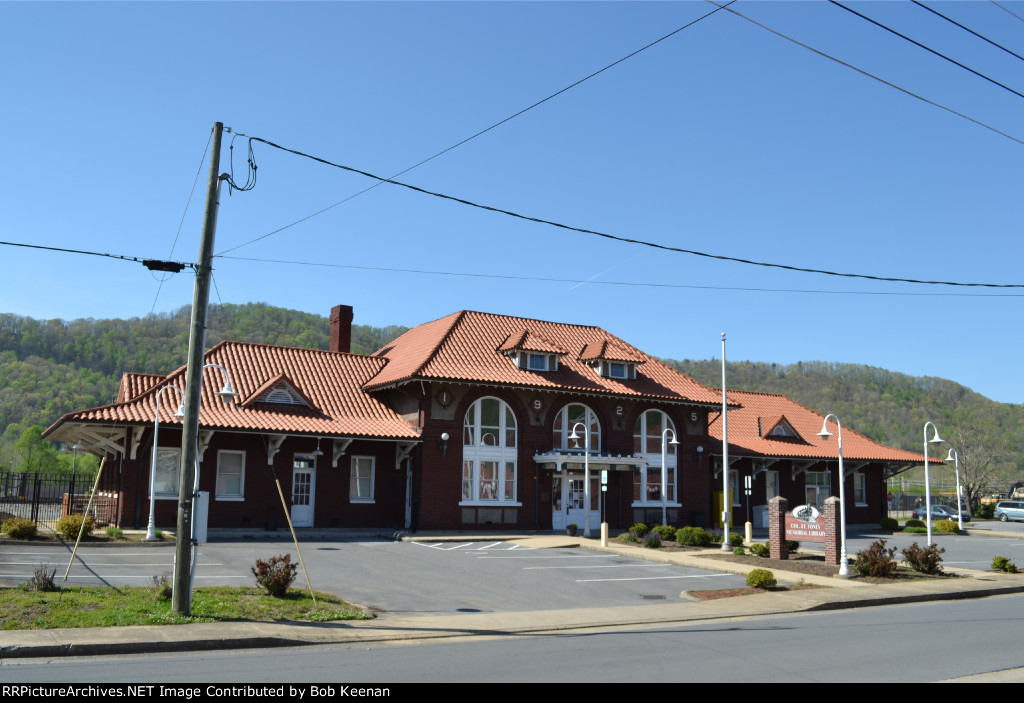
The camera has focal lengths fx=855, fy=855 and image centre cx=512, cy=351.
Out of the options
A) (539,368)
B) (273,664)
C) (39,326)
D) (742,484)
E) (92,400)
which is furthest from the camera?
(39,326)

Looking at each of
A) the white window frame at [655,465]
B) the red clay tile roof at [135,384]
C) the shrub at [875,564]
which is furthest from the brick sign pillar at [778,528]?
the red clay tile roof at [135,384]

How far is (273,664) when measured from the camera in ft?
34.9

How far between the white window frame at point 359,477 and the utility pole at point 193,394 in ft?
61.7

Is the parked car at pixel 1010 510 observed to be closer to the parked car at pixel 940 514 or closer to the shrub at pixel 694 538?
the parked car at pixel 940 514

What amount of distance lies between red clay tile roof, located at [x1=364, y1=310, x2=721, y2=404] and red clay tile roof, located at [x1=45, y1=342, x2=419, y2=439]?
47.8 inches

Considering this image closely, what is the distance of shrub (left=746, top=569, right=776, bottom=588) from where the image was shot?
65.7 feet

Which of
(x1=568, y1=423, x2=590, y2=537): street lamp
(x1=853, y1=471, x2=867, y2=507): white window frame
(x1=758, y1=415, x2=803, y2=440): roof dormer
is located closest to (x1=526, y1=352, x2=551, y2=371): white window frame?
(x1=568, y1=423, x2=590, y2=537): street lamp

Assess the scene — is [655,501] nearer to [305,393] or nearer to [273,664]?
[305,393]

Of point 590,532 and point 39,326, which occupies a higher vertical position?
point 39,326

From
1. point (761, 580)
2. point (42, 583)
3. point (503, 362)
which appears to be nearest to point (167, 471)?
point (503, 362)

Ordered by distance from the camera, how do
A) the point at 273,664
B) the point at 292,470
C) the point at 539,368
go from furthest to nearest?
the point at 539,368, the point at 292,470, the point at 273,664

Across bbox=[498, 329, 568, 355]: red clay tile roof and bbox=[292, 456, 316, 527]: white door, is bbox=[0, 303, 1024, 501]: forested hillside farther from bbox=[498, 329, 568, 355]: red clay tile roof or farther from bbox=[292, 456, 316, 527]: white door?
bbox=[292, 456, 316, 527]: white door
